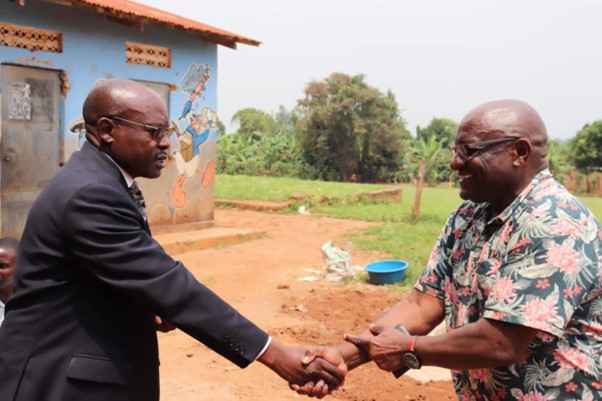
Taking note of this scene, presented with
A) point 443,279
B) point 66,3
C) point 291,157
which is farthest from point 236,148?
point 443,279

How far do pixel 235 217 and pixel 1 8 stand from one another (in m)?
8.45

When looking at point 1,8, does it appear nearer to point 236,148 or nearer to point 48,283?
point 48,283

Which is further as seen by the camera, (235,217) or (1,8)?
(235,217)

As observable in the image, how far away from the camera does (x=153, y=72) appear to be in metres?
10.7

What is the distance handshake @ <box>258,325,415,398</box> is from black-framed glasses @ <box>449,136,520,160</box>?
0.75 metres

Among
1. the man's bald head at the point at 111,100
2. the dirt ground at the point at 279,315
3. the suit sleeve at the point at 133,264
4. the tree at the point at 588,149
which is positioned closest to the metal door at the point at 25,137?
the dirt ground at the point at 279,315

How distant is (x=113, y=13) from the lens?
9.34 m

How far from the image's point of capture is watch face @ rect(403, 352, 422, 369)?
247cm

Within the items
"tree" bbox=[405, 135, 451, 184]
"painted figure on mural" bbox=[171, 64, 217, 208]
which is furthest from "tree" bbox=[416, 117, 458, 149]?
"painted figure on mural" bbox=[171, 64, 217, 208]

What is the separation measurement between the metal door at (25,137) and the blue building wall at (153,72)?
7.0 inches

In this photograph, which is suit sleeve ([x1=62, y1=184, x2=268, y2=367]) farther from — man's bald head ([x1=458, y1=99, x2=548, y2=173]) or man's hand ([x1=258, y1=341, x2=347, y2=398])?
man's bald head ([x1=458, y1=99, x2=548, y2=173])

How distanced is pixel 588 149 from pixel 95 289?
3670 centimetres

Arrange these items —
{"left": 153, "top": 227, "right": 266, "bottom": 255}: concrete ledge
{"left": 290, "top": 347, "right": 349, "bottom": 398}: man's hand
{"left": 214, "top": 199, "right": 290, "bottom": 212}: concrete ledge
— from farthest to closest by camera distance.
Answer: {"left": 214, "top": 199, "right": 290, "bottom": 212}: concrete ledge < {"left": 153, "top": 227, "right": 266, "bottom": 255}: concrete ledge < {"left": 290, "top": 347, "right": 349, "bottom": 398}: man's hand

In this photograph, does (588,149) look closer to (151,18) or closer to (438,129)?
(438,129)
